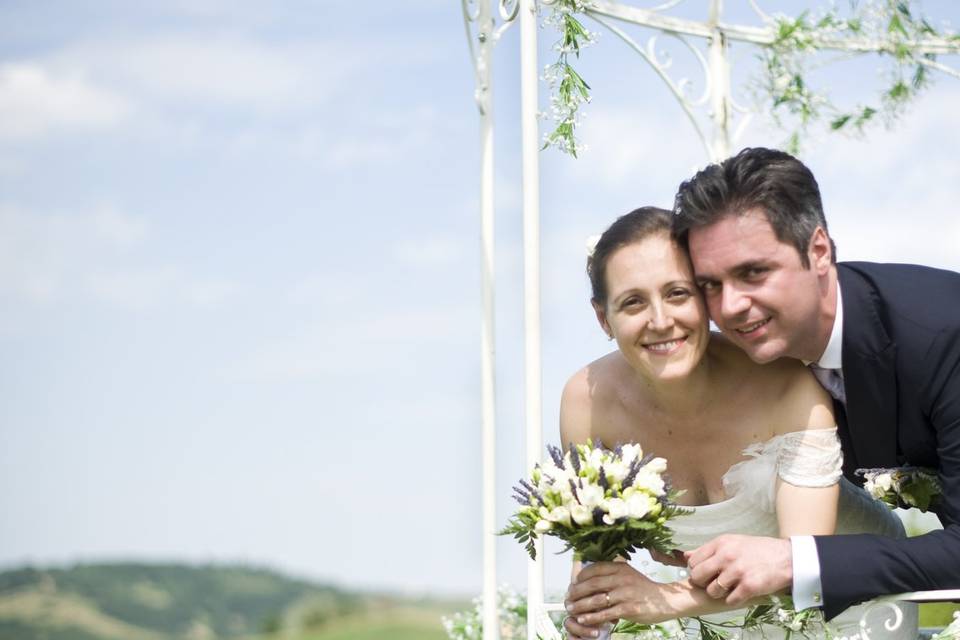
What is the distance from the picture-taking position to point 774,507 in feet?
13.9

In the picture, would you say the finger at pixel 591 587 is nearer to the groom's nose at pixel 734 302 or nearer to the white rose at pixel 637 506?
the white rose at pixel 637 506

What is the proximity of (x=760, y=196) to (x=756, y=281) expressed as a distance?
0.91 feet

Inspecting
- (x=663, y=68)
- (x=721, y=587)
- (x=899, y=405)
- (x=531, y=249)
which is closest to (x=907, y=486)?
(x=899, y=405)

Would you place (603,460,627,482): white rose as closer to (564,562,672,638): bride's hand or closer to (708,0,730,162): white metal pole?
(564,562,672,638): bride's hand

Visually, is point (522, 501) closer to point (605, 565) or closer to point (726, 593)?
point (605, 565)

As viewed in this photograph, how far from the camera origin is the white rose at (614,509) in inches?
129

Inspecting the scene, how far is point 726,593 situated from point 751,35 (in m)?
4.54

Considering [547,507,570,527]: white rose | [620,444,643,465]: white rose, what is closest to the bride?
[547,507,570,527]: white rose

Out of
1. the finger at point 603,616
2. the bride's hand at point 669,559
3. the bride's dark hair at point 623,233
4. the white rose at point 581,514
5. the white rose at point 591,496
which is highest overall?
the bride's dark hair at point 623,233

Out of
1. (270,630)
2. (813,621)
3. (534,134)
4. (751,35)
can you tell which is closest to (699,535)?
(813,621)

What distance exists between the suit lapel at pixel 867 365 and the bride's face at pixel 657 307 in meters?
0.47

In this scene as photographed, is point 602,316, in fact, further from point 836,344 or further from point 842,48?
point 842,48

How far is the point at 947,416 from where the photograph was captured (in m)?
3.68

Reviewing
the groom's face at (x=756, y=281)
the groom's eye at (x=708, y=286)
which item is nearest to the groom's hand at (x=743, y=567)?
the groom's face at (x=756, y=281)
